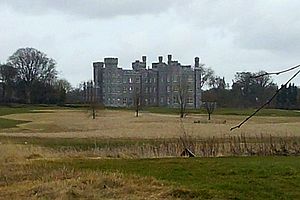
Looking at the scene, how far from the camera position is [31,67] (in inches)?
5694

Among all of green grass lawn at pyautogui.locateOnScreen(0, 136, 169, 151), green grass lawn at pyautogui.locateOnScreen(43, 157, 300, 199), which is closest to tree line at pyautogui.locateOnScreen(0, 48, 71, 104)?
green grass lawn at pyautogui.locateOnScreen(0, 136, 169, 151)

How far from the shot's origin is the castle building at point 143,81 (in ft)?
592

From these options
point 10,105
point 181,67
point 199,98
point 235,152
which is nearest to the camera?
point 235,152

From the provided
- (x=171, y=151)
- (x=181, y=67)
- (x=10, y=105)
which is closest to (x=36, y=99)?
(x=10, y=105)

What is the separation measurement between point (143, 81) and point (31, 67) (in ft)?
172

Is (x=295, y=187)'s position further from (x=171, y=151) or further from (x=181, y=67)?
(x=181, y=67)

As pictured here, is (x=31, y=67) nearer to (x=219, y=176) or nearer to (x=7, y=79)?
(x=7, y=79)

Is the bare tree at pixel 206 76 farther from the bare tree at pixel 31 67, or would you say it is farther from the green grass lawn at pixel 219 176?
the green grass lawn at pixel 219 176

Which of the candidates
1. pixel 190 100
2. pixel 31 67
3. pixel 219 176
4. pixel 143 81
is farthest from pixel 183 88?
pixel 219 176

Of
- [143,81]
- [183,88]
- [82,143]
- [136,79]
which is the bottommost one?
[82,143]

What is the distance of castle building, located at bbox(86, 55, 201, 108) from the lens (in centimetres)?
18038

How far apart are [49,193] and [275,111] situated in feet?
363

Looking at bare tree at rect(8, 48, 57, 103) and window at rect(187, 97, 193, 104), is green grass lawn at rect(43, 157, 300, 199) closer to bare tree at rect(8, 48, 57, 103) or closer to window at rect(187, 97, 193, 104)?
bare tree at rect(8, 48, 57, 103)

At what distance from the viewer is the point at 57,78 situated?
150625mm
